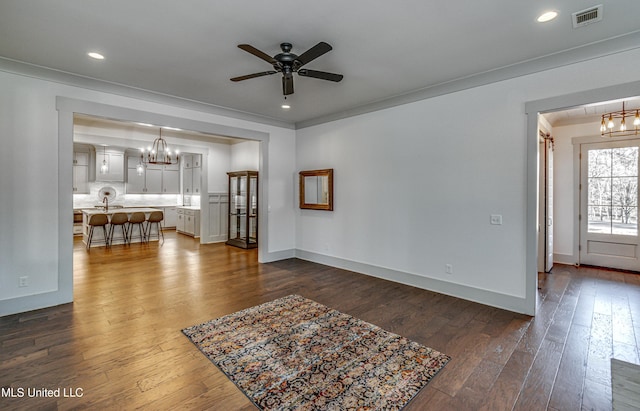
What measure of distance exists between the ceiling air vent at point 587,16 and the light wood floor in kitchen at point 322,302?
2925mm

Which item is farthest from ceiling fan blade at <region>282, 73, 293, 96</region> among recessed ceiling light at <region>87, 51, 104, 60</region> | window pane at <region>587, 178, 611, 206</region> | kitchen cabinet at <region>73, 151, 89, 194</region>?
kitchen cabinet at <region>73, 151, 89, 194</region>

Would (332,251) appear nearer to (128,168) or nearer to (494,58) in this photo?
(494,58)

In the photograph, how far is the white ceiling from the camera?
7.71 feet

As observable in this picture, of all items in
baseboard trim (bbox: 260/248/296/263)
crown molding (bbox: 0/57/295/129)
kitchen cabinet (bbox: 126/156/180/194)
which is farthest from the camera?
kitchen cabinet (bbox: 126/156/180/194)

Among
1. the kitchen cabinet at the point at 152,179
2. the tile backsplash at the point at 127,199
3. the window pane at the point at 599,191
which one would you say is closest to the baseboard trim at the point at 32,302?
the tile backsplash at the point at 127,199

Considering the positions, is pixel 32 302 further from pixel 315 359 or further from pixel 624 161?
pixel 624 161

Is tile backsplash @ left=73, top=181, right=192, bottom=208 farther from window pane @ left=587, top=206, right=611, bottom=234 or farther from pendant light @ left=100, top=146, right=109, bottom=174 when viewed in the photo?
window pane @ left=587, top=206, right=611, bottom=234

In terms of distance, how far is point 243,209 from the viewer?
769 centimetres

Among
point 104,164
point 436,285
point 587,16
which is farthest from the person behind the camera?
point 104,164

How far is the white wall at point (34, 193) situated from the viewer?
3381 millimetres

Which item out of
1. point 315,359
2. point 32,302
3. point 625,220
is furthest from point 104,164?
point 625,220

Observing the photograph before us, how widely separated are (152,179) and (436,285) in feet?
33.2

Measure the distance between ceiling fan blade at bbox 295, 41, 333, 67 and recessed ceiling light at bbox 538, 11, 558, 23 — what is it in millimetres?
1813

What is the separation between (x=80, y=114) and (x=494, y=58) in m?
5.19
